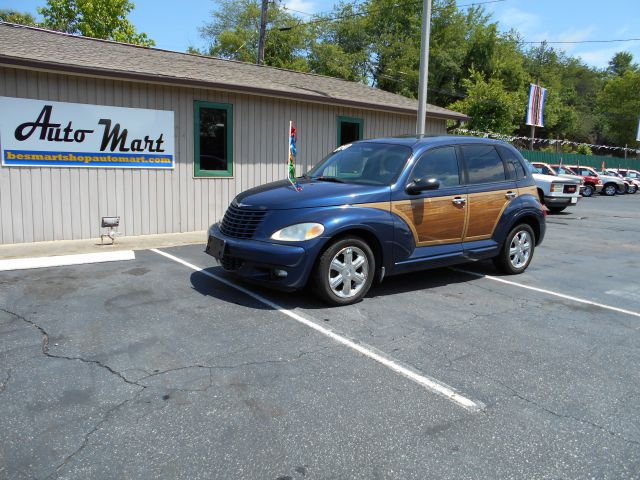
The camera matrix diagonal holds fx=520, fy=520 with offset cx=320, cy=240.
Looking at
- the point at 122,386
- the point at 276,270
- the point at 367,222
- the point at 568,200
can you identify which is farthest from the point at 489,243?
the point at 568,200

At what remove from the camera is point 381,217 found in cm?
574

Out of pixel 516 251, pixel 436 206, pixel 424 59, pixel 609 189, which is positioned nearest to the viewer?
pixel 436 206

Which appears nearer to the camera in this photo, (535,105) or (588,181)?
(588,181)

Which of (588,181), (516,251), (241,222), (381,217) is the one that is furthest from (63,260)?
(588,181)

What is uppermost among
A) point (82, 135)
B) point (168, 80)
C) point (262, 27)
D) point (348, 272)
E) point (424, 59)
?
point (262, 27)

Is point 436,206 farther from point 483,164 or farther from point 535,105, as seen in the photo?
point 535,105

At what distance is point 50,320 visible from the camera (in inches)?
197

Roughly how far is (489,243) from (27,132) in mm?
7623

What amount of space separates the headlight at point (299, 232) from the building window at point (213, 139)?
19.5 feet

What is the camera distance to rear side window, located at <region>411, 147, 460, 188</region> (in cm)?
623

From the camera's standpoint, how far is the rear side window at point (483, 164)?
6.71 m

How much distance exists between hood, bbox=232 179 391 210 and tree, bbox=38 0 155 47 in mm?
32900

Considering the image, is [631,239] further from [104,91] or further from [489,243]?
[104,91]

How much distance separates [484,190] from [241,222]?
3202 millimetres
